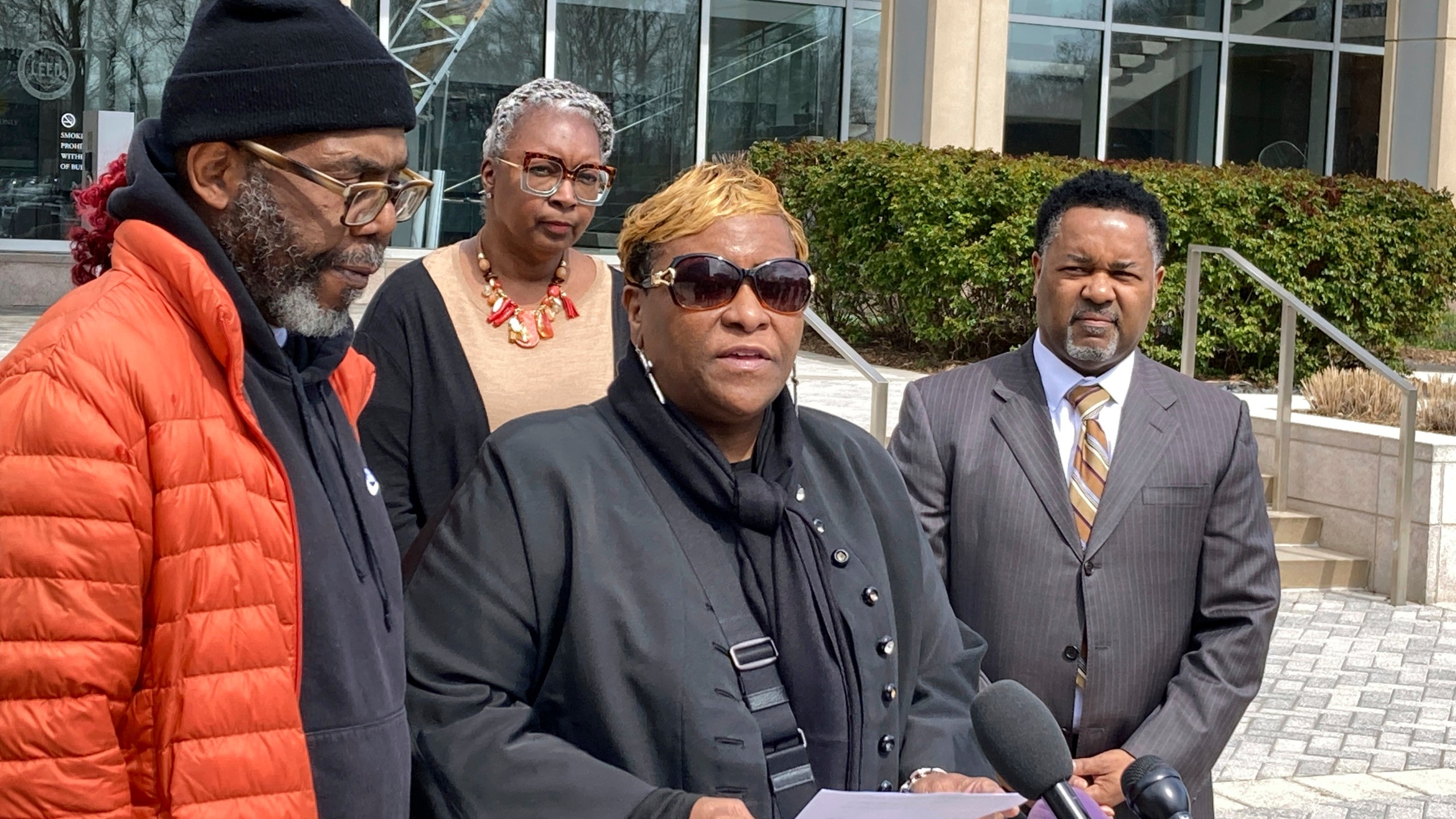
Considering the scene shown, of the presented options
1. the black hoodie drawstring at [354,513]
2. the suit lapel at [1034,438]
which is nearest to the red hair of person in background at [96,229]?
the black hoodie drawstring at [354,513]

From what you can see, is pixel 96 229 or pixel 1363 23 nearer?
pixel 96 229

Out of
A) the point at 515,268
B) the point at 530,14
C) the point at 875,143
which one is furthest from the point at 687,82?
the point at 515,268

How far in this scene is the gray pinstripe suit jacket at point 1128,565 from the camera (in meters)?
3.45

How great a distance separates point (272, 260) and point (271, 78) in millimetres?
259

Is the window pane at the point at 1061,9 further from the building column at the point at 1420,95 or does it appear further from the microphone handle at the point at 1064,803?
the microphone handle at the point at 1064,803

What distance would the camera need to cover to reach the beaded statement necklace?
148 inches

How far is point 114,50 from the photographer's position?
57.0ft

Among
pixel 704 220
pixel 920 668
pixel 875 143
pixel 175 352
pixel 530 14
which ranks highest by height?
pixel 530 14

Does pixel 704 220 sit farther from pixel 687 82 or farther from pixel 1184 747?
pixel 687 82

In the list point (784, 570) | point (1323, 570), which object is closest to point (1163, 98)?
point (1323, 570)

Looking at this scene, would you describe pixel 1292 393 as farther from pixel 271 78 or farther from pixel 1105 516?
pixel 271 78

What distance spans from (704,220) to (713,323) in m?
0.17

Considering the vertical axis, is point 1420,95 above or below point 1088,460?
above

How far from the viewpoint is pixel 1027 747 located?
6.45 feet
